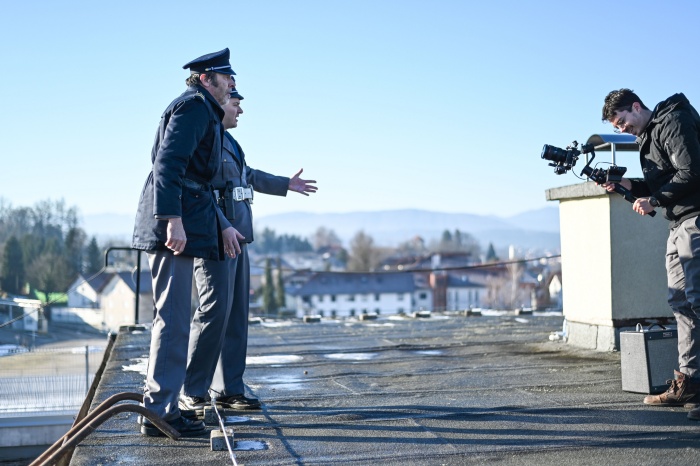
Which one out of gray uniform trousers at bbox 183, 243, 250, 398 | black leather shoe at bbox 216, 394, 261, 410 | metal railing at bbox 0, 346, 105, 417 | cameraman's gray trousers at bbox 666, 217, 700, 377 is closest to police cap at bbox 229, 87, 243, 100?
gray uniform trousers at bbox 183, 243, 250, 398

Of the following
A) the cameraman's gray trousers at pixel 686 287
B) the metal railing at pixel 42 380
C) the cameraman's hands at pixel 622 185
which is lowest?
the metal railing at pixel 42 380

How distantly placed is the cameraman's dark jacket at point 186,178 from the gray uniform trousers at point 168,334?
0.35 ft

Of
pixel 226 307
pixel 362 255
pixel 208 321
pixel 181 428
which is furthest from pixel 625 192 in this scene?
pixel 362 255

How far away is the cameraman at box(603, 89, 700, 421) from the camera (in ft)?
15.6

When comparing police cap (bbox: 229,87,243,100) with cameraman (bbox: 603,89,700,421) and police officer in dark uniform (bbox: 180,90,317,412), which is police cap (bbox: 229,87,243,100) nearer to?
police officer in dark uniform (bbox: 180,90,317,412)

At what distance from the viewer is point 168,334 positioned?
4418mm

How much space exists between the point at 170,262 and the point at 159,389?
607 mm

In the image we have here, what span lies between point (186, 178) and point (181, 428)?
3.98ft

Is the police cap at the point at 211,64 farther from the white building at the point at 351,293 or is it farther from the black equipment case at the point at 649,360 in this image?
the white building at the point at 351,293

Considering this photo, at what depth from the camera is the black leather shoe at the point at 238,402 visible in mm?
5133

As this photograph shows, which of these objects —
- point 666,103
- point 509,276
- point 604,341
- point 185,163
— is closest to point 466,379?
point 604,341

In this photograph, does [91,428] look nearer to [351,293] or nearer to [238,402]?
[238,402]

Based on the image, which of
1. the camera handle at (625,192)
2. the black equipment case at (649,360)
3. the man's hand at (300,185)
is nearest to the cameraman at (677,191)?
the camera handle at (625,192)

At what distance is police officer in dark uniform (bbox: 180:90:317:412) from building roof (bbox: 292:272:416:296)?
128 m
